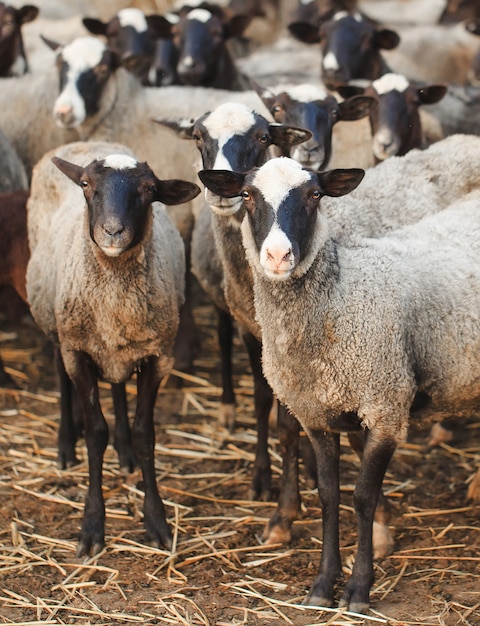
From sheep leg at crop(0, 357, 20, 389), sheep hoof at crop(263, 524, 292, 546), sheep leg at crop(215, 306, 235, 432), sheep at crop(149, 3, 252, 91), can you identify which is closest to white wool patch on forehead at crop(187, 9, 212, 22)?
sheep at crop(149, 3, 252, 91)

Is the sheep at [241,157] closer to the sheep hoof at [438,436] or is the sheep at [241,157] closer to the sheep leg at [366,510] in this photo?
the sheep leg at [366,510]

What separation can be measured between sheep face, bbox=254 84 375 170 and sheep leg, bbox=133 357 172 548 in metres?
1.56

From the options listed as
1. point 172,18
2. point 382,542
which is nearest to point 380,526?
point 382,542

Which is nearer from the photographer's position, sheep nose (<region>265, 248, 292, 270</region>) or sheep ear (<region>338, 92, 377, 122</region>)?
sheep nose (<region>265, 248, 292, 270</region>)

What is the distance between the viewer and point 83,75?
24.7 ft

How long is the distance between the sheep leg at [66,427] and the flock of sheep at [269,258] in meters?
0.01

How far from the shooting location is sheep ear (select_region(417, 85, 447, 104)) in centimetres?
695

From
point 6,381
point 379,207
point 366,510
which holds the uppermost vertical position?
point 379,207

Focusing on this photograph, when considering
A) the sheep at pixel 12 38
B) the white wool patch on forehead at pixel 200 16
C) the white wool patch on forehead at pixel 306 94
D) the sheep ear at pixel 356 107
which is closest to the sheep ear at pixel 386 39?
the white wool patch on forehead at pixel 200 16

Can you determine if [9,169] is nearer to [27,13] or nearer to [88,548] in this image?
[27,13]

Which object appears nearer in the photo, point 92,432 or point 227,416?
point 92,432

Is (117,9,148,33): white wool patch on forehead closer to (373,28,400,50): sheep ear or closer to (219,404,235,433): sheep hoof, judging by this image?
(373,28,400,50): sheep ear

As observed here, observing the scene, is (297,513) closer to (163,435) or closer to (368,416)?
(368,416)

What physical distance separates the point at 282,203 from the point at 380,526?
1711mm
